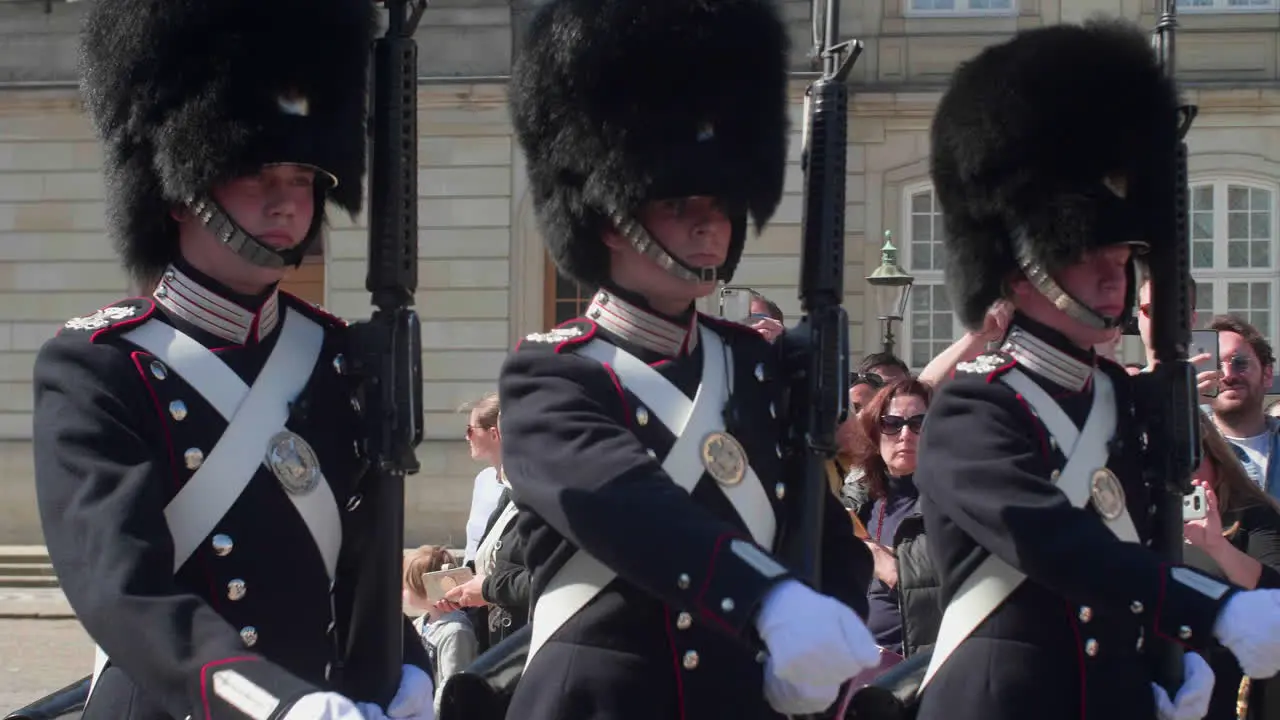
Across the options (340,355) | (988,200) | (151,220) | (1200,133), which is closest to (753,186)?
(988,200)

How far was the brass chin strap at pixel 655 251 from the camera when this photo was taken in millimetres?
3307

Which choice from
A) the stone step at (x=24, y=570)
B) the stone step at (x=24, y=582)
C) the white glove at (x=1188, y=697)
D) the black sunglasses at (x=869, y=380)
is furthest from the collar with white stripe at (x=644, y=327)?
the stone step at (x=24, y=570)

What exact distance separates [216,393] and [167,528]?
0.93ft

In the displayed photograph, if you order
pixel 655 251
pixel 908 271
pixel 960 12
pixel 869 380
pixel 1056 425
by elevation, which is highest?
pixel 960 12

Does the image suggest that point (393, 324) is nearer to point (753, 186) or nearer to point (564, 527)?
point (564, 527)

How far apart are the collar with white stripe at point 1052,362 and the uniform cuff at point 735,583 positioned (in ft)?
3.39

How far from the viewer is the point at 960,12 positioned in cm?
1577

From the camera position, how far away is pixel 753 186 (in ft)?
11.7

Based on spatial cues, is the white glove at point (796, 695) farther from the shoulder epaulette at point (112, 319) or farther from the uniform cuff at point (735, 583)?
the shoulder epaulette at point (112, 319)

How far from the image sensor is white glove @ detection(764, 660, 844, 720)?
108 inches

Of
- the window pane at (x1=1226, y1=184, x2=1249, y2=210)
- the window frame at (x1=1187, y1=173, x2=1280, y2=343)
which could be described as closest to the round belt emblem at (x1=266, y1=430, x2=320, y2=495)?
the window frame at (x1=1187, y1=173, x2=1280, y2=343)

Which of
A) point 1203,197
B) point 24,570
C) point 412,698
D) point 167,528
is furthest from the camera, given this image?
point 1203,197

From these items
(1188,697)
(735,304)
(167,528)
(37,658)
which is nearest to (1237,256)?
(735,304)

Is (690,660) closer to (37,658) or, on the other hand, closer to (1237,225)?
(37,658)
